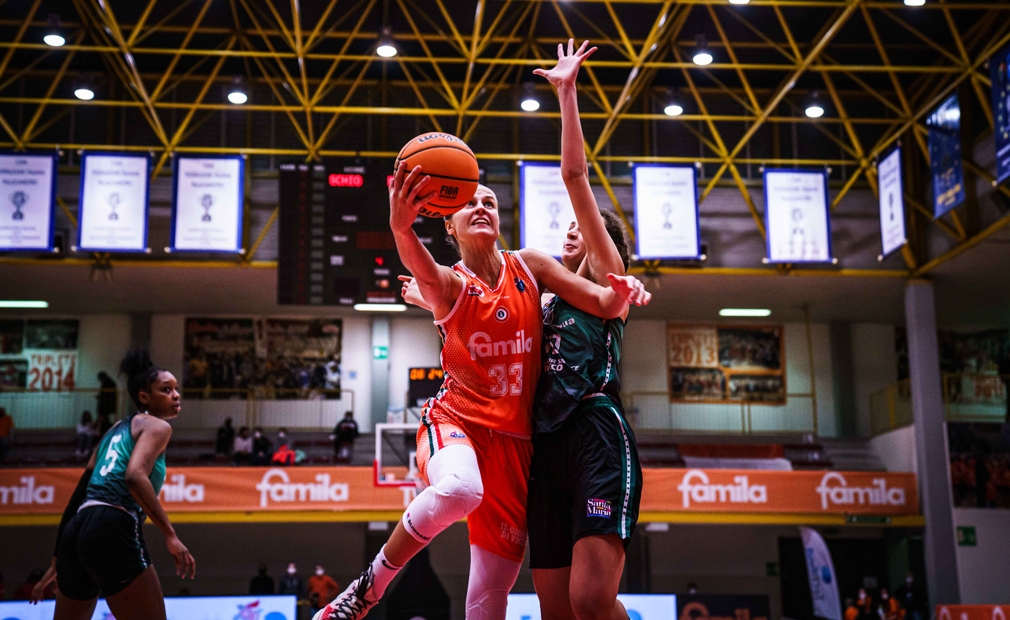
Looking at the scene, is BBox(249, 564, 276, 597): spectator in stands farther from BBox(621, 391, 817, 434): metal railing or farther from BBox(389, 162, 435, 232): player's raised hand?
BBox(389, 162, 435, 232): player's raised hand

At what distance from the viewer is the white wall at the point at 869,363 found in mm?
23938

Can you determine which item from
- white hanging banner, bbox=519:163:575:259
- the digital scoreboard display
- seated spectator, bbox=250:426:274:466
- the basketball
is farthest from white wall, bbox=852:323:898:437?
the basketball

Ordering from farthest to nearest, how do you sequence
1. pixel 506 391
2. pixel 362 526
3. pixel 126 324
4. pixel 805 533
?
pixel 126 324, pixel 362 526, pixel 805 533, pixel 506 391

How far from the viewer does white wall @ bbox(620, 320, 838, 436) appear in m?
23.3

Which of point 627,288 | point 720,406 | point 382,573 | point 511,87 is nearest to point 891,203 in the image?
point 720,406

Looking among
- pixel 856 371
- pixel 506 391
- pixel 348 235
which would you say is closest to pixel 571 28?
pixel 348 235

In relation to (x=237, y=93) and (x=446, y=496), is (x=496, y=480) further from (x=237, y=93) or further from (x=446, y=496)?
(x=237, y=93)

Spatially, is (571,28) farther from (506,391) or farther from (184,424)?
(506,391)

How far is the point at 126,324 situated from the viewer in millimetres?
23266

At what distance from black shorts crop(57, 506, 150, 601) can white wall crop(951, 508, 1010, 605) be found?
1756 centimetres

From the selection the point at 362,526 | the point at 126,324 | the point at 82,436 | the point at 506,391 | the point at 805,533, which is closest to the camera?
the point at 506,391

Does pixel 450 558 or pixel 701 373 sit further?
pixel 701 373

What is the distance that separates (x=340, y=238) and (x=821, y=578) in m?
9.51

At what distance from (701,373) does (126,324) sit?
14.9m
